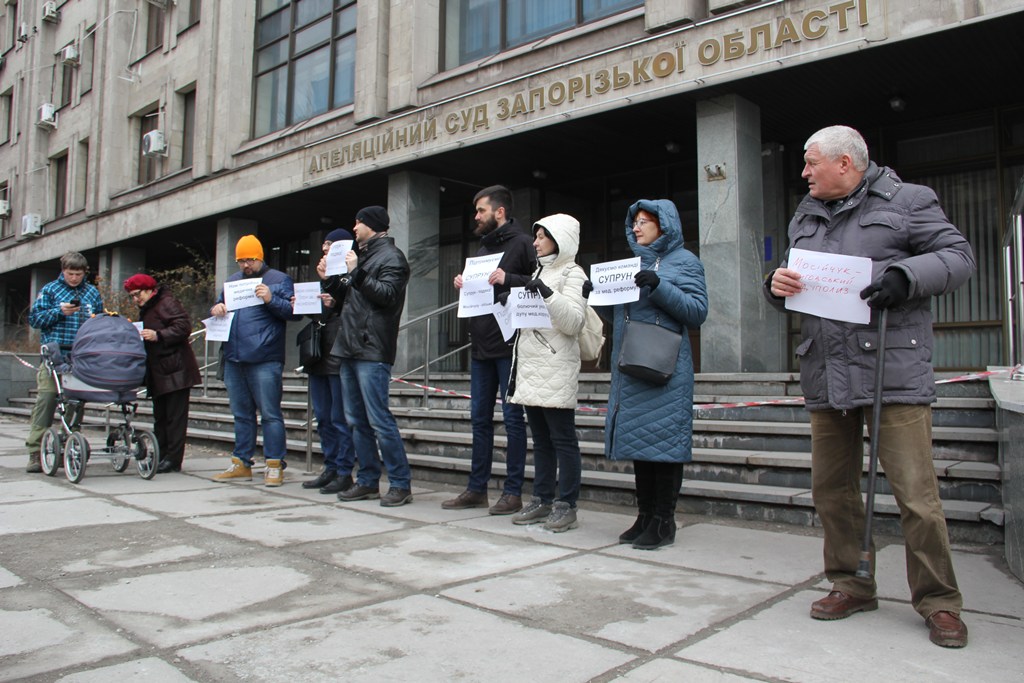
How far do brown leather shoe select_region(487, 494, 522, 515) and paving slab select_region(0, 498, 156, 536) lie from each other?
2.24m

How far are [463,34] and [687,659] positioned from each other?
12.1 m

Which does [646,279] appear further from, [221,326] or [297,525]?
[221,326]

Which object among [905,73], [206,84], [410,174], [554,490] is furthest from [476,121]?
[206,84]

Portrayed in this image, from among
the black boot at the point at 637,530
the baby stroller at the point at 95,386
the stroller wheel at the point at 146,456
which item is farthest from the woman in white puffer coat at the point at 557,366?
the baby stroller at the point at 95,386

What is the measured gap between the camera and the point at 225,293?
689 centimetres

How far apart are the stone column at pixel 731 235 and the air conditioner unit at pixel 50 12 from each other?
24016mm

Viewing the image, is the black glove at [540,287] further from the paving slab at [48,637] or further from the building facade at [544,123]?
the building facade at [544,123]

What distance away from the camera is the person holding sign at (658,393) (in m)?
4.34

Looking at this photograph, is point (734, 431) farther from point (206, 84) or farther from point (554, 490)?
point (206, 84)

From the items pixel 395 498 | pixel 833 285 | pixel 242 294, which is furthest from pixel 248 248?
pixel 833 285

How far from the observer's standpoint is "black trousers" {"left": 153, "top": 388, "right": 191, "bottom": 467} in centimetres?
753

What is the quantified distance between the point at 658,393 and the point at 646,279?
68 cm

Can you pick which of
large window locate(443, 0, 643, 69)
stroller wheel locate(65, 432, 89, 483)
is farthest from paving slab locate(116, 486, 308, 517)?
large window locate(443, 0, 643, 69)

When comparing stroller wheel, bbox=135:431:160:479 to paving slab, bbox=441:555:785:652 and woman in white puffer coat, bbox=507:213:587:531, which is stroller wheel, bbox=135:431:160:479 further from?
paving slab, bbox=441:555:785:652
